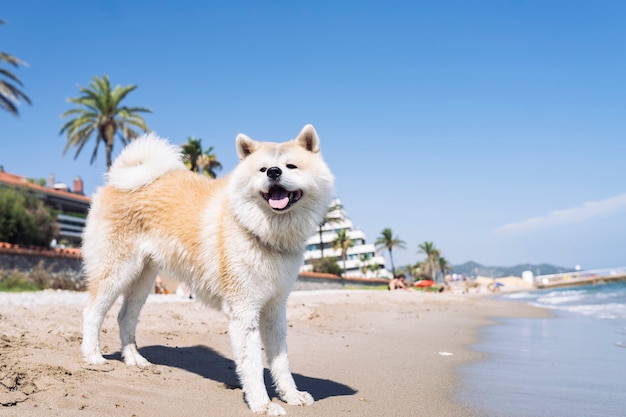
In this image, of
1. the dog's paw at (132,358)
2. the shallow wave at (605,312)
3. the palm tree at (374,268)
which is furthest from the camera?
the palm tree at (374,268)

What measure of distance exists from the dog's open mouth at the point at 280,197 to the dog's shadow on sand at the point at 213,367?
1.95 m

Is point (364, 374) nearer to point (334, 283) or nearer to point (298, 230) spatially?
point (298, 230)

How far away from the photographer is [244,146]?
183 inches

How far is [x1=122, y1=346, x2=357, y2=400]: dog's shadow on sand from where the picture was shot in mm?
5133

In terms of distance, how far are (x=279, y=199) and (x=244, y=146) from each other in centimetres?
77

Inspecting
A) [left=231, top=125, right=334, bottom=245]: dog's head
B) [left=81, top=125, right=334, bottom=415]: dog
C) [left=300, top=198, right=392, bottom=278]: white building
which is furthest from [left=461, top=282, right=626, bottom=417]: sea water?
[left=300, top=198, right=392, bottom=278]: white building

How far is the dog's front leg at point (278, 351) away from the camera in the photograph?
4520 millimetres

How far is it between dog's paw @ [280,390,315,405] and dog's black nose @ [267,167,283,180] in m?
1.96

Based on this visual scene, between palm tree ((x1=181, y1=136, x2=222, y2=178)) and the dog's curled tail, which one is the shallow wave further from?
palm tree ((x1=181, y1=136, x2=222, y2=178))

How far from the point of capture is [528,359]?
24.5 ft

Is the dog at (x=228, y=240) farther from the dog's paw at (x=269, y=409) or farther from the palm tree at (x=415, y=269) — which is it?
the palm tree at (x=415, y=269)

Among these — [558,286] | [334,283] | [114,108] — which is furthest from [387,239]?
[114,108]

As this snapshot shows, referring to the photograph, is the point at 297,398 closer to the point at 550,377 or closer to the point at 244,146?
the point at 244,146

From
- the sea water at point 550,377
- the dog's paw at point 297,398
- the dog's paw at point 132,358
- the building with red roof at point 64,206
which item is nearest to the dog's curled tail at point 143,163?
the dog's paw at point 132,358
